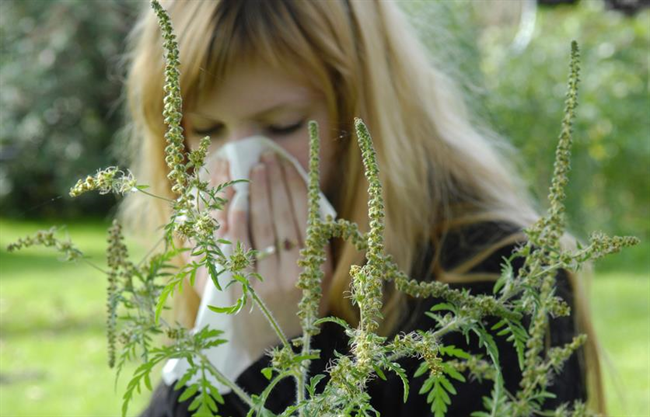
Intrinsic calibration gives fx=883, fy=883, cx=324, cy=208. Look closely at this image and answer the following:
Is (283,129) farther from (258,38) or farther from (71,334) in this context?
(71,334)

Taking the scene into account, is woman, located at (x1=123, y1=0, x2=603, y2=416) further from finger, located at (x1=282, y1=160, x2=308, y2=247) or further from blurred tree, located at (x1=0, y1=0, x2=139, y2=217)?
blurred tree, located at (x1=0, y1=0, x2=139, y2=217)

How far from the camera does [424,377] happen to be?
3.10 ft

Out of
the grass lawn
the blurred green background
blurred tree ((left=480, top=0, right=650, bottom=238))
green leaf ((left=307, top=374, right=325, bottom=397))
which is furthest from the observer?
blurred tree ((left=480, top=0, right=650, bottom=238))

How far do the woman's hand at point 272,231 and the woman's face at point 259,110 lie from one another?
0.11 meters

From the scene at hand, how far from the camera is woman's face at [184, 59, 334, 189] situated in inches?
32.2

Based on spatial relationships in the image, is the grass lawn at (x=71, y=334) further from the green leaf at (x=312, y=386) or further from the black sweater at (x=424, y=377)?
the green leaf at (x=312, y=386)

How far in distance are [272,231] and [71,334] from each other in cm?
445

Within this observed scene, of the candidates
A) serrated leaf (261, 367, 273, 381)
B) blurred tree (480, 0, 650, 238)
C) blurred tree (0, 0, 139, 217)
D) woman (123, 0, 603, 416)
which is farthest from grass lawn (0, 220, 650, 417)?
serrated leaf (261, 367, 273, 381)

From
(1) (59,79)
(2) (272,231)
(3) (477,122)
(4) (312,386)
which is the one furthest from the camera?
(1) (59,79)

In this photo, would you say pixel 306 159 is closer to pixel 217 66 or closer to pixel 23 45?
pixel 217 66

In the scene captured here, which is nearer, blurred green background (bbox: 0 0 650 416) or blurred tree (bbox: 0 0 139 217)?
blurred green background (bbox: 0 0 650 416)

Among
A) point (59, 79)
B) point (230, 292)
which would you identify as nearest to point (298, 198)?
point (230, 292)

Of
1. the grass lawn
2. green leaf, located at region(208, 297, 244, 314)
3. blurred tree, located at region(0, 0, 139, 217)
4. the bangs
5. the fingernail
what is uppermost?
blurred tree, located at region(0, 0, 139, 217)

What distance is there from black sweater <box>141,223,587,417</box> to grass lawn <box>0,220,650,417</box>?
1.13 meters
